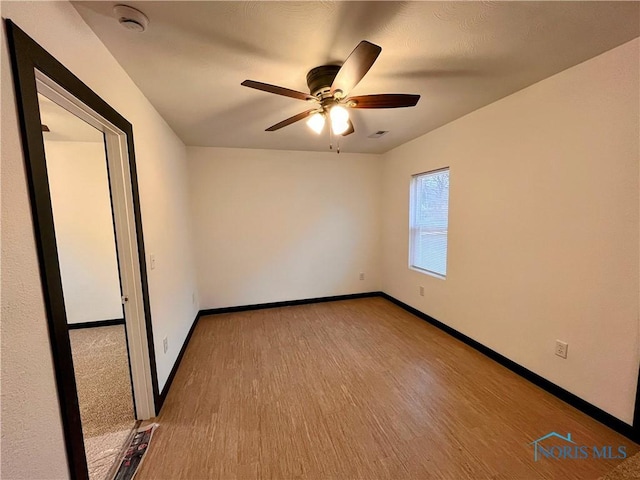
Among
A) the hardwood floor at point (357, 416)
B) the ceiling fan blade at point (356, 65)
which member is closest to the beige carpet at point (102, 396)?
the hardwood floor at point (357, 416)

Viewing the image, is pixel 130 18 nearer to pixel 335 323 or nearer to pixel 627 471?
pixel 335 323

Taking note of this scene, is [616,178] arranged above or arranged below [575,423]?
above

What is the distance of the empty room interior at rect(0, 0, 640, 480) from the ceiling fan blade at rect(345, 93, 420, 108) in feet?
0.04

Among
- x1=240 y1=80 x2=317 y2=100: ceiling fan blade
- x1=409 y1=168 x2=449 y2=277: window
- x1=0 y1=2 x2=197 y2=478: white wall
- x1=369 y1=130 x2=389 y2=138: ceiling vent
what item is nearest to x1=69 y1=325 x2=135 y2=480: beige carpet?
x1=0 y1=2 x2=197 y2=478: white wall

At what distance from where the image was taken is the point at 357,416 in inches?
74.0

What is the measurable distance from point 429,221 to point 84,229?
4337mm

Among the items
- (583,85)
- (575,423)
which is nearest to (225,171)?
(583,85)

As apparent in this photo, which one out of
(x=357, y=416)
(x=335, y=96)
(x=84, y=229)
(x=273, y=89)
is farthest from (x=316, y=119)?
(x=84, y=229)

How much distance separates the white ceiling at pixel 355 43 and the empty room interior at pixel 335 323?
0.05ft

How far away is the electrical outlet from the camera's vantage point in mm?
1970

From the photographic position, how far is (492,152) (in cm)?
247

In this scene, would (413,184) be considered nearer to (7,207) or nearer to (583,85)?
(583,85)

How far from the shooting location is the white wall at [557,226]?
1.65m

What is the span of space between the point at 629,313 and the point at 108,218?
4.91 meters
